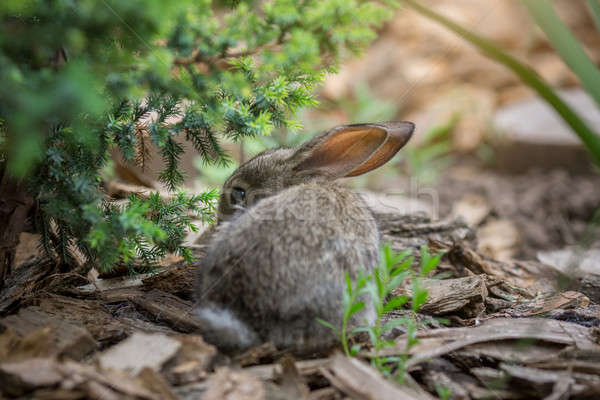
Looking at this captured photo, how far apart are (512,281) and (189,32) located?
3439mm

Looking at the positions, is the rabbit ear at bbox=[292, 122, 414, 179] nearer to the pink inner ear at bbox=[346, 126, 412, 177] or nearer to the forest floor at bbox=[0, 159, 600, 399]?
the pink inner ear at bbox=[346, 126, 412, 177]

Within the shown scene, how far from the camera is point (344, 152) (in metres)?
3.88

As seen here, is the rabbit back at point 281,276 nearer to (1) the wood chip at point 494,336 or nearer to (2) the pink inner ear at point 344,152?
(1) the wood chip at point 494,336

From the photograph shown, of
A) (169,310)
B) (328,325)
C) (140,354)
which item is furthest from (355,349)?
(169,310)

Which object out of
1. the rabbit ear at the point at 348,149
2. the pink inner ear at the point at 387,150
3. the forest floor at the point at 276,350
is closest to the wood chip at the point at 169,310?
the forest floor at the point at 276,350

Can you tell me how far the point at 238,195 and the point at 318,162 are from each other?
0.71 meters

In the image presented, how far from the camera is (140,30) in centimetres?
245

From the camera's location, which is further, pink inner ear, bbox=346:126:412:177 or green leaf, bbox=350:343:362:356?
pink inner ear, bbox=346:126:412:177

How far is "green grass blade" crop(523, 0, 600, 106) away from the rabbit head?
4.05ft

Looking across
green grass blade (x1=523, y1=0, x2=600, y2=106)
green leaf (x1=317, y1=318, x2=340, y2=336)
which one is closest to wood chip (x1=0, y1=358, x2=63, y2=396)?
green leaf (x1=317, y1=318, x2=340, y2=336)

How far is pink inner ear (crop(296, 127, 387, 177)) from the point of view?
3.75 meters

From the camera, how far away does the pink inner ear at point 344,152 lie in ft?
12.3

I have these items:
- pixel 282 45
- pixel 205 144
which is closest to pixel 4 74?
pixel 205 144

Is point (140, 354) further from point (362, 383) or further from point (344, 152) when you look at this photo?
point (344, 152)
